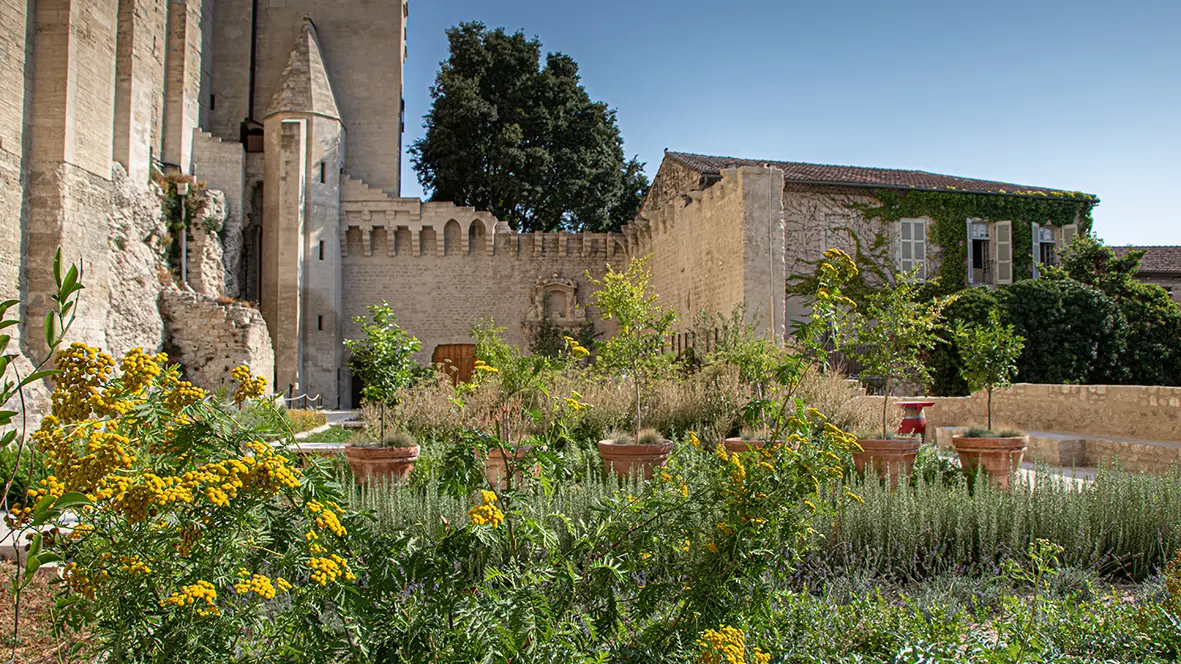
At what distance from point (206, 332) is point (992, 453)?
50.1 ft

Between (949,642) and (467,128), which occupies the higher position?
(467,128)

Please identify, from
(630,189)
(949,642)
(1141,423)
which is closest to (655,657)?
(949,642)

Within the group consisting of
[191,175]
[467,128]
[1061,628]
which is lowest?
[1061,628]

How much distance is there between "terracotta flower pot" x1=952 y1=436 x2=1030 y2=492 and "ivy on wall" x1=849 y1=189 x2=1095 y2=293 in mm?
9807

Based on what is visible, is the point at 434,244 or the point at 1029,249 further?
the point at 434,244

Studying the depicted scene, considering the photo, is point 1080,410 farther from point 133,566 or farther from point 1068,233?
point 133,566

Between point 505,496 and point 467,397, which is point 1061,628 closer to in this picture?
point 505,496

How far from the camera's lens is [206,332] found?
16.0 meters

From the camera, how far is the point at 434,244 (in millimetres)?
19859

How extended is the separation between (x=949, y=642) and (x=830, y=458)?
0.84 metres

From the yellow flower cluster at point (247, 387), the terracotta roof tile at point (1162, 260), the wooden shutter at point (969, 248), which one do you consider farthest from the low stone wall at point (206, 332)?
the terracotta roof tile at point (1162, 260)

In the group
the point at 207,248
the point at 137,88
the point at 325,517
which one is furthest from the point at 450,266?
the point at 325,517

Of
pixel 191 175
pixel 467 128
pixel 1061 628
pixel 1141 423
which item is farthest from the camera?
pixel 467 128

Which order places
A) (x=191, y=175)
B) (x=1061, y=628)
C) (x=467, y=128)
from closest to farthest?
(x=1061, y=628) < (x=191, y=175) < (x=467, y=128)
